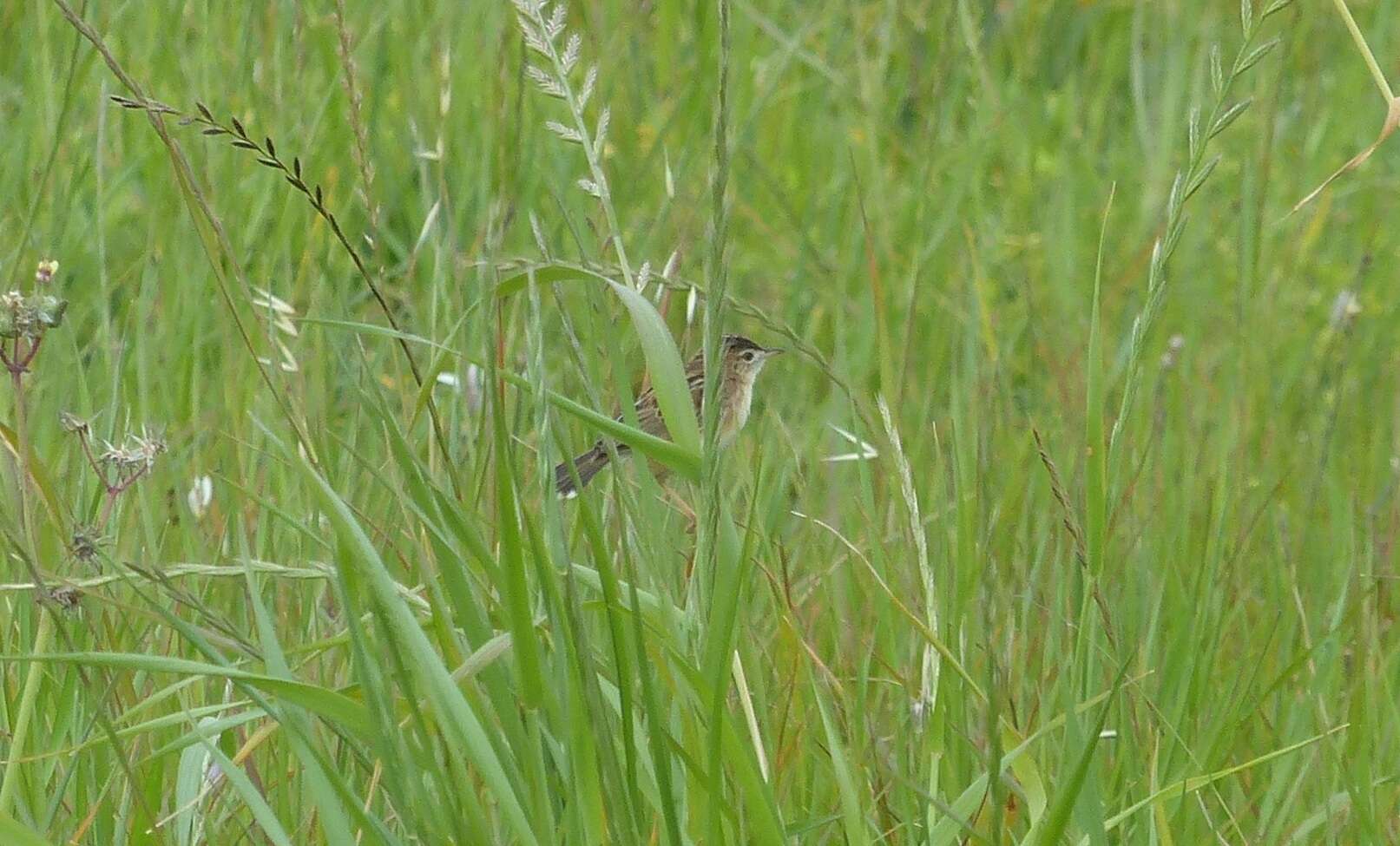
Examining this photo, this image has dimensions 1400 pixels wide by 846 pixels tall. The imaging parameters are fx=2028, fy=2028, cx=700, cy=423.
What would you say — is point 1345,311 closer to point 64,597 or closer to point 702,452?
point 702,452

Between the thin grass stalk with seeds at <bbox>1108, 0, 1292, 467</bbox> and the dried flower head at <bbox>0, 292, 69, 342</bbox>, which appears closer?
the thin grass stalk with seeds at <bbox>1108, 0, 1292, 467</bbox>

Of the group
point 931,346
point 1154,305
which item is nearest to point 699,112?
point 931,346

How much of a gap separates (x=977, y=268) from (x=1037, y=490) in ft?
1.51

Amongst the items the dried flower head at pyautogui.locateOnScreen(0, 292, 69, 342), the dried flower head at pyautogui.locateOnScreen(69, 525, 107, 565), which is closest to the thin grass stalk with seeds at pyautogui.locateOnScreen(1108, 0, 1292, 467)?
the dried flower head at pyautogui.locateOnScreen(69, 525, 107, 565)

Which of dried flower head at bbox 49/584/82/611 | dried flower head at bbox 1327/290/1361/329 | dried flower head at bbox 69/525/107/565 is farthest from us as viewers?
dried flower head at bbox 1327/290/1361/329

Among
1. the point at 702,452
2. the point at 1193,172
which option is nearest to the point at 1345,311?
the point at 1193,172

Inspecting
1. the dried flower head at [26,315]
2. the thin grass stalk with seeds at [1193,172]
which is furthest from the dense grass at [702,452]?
the dried flower head at [26,315]

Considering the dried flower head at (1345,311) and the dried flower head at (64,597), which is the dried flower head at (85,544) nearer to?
the dried flower head at (64,597)

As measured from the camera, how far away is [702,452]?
1.71m

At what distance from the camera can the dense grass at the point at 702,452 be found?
5.85ft

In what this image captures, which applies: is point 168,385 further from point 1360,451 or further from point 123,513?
point 1360,451

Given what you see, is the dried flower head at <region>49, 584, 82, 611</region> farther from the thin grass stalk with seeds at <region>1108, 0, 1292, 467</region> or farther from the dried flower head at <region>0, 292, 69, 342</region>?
the thin grass stalk with seeds at <region>1108, 0, 1292, 467</region>

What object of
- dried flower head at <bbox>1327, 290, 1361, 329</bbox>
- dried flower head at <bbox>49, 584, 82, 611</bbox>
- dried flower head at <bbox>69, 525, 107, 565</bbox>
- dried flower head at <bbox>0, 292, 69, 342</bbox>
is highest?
dried flower head at <bbox>0, 292, 69, 342</bbox>

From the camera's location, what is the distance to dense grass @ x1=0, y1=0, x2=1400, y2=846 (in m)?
1.78
